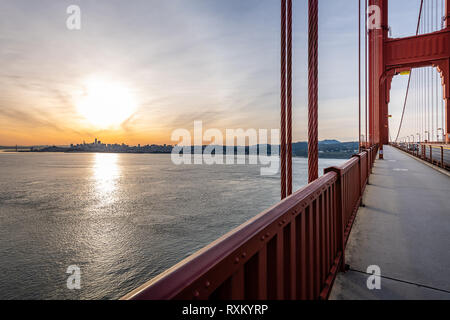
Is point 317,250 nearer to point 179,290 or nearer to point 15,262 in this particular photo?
point 179,290

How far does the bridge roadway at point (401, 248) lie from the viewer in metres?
2.32

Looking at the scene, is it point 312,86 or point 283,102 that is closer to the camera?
point 283,102

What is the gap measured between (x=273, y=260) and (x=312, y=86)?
267 centimetres

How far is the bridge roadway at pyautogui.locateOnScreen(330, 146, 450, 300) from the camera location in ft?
7.60

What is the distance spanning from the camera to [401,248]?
3.15m

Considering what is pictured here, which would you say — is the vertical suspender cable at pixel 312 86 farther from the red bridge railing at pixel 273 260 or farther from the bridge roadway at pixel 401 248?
the bridge roadway at pixel 401 248

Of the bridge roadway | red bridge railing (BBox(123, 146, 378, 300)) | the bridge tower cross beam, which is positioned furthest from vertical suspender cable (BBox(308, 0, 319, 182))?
the bridge tower cross beam

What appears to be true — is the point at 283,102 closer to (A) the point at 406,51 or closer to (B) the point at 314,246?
(B) the point at 314,246

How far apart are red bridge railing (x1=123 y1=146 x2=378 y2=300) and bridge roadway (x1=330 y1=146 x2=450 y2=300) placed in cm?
27

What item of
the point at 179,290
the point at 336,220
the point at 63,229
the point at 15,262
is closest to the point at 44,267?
the point at 15,262

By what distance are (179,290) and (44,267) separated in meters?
13.9

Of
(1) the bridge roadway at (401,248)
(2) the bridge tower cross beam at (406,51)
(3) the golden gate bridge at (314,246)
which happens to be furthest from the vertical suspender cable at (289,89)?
(2) the bridge tower cross beam at (406,51)

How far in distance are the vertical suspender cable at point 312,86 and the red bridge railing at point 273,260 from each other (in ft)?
2.14

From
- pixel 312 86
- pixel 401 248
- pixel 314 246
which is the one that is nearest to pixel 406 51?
pixel 312 86
